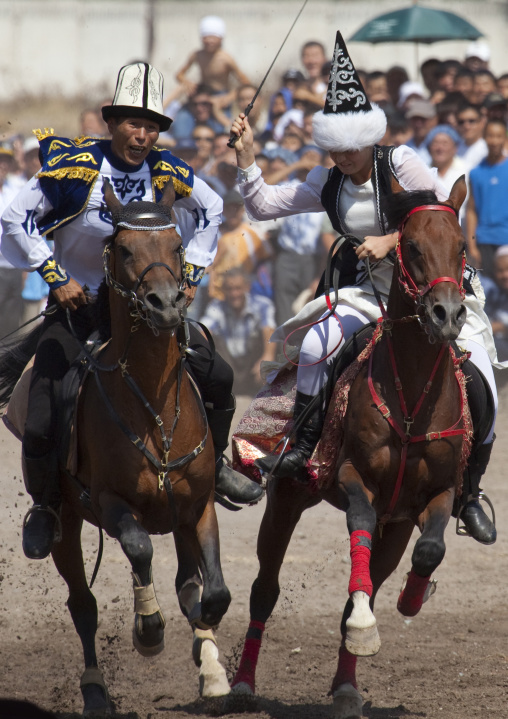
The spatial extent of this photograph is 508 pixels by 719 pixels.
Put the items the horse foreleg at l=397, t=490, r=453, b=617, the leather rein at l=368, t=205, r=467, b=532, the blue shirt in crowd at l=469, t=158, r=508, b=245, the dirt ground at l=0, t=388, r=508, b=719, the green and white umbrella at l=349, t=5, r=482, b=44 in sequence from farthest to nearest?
1. the green and white umbrella at l=349, t=5, r=482, b=44
2. the blue shirt in crowd at l=469, t=158, r=508, b=245
3. the dirt ground at l=0, t=388, r=508, b=719
4. the leather rein at l=368, t=205, r=467, b=532
5. the horse foreleg at l=397, t=490, r=453, b=617

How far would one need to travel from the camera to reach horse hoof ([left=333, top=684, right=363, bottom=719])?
18.1ft

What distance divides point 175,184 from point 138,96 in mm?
477

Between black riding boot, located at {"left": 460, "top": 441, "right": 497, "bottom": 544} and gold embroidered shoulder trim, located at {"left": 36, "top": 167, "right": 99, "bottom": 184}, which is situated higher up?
gold embroidered shoulder trim, located at {"left": 36, "top": 167, "right": 99, "bottom": 184}

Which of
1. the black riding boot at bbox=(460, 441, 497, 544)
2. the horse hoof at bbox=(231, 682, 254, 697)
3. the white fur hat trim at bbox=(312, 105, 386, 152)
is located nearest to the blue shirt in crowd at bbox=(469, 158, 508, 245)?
the white fur hat trim at bbox=(312, 105, 386, 152)

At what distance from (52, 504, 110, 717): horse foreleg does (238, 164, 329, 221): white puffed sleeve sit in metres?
1.90

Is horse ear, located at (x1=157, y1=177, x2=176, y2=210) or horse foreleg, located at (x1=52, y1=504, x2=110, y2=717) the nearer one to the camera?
horse ear, located at (x1=157, y1=177, x2=176, y2=210)

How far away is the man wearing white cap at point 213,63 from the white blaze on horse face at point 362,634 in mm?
9052

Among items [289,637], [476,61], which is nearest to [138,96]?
[289,637]

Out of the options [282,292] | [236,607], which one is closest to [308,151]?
[282,292]

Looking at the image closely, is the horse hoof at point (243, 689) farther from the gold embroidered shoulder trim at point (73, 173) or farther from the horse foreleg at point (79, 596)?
the gold embroidered shoulder trim at point (73, 173)

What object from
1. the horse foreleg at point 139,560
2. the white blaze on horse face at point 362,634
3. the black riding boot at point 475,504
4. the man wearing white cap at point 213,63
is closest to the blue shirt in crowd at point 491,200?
the man wearing white cap at point 213,63

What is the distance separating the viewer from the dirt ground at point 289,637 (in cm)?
580

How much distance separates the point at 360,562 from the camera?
15.7ft

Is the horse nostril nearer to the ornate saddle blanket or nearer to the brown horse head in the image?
the brown horse head
